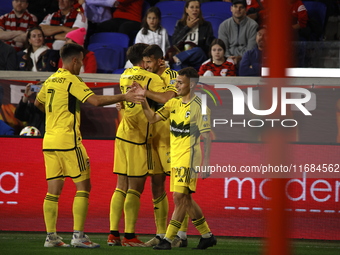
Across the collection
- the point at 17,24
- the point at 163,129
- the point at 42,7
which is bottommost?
the point at 163,129

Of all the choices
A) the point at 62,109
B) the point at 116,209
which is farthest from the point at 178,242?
the point at 62,109

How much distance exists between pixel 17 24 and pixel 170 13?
2.70 meters

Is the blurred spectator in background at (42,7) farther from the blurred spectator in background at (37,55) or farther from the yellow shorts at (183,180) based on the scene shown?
the yellow shorts at (183,180)

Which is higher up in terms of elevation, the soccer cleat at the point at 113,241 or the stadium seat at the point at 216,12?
the stadium seat at the point at 216,12

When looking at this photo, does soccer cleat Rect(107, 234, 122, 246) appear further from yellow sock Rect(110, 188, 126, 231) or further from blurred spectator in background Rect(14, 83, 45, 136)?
blurred spectator in background Rect(14, 83, 45, 136)

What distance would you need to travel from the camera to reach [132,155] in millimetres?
6289

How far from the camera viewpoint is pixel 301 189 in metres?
6.84

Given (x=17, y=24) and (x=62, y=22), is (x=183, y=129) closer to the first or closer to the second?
(x=62, y=22)

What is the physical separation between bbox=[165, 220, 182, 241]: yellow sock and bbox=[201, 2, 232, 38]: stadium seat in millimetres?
4885

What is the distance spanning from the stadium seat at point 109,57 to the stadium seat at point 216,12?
65.7 inches

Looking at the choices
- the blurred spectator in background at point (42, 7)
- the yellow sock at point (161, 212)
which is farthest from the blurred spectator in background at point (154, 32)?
the yellow sock at point (161, 212)

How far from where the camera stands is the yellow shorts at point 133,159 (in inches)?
247

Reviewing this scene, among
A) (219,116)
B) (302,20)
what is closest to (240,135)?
(219,116)

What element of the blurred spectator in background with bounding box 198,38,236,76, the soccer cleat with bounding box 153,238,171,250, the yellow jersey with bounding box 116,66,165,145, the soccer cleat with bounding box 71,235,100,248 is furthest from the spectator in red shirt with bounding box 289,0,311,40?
the soccer cleat with bounding box 71,235,100,248
